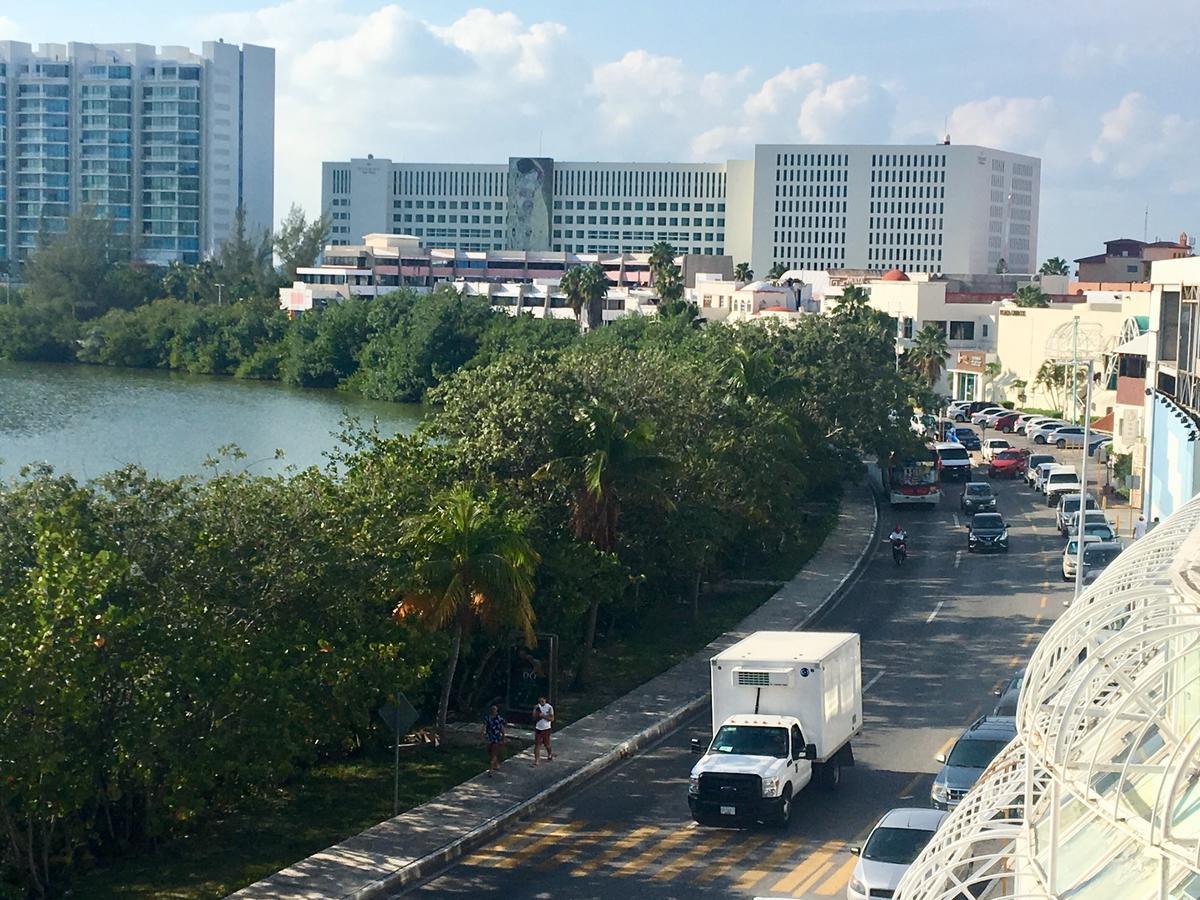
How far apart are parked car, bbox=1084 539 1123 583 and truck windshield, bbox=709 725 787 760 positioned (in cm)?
2074

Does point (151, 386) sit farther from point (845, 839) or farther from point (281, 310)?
point (845, 839)

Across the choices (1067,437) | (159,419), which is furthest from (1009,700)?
(159,419)

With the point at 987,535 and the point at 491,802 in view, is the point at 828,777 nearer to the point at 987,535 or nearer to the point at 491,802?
the point at 491,802

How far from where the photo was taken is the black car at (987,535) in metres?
48.7

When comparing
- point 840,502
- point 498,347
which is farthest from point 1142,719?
point 498,347

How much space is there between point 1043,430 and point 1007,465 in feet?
40.1

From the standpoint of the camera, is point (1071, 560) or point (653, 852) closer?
point (653, 852)

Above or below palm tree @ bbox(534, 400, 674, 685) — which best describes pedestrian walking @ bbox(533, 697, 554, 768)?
below

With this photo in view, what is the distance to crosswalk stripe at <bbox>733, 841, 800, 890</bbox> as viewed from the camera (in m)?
20.4

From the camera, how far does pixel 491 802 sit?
2355cm

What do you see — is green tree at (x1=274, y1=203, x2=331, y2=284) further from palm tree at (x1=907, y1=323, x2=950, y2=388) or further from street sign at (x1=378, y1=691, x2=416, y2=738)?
street sign at (x1=378, y1=691, x2=416, y2=738)

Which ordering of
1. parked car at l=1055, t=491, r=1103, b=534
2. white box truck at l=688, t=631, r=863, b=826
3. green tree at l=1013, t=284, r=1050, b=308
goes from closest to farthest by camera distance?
white box truck at l=688, t=631, r=863, b=826, parked car at l=1055, t=491, r=1103, b=534, green tree at l=1013, t=284, r=1050, b=308

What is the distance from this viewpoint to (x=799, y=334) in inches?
2437

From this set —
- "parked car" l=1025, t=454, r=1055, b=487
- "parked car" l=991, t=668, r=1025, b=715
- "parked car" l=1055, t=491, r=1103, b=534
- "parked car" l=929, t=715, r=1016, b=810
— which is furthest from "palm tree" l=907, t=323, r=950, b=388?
"parked car" l=929, t=715, r=1016, b=810
